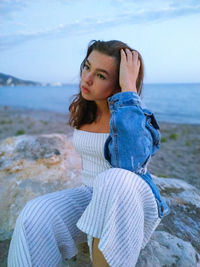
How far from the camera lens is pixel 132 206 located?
1461mm

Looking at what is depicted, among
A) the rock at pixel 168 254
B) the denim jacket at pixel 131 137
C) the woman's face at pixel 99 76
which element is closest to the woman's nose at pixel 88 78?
the woman's face at pixel 99 76

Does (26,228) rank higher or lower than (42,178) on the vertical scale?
higher

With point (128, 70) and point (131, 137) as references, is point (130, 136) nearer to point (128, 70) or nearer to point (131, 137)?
point (131, 137)

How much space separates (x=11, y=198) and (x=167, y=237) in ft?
6.20

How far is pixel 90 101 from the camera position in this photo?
2.56m

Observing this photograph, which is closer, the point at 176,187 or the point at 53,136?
the point at 176,187

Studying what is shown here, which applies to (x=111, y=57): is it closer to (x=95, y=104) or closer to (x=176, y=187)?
(x=95, y=104)

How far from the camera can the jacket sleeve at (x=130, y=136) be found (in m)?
1.64

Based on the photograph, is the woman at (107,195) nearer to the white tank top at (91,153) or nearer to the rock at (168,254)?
the white tank top at (91,153)

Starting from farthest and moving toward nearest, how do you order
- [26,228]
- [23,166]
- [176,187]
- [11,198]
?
1. [23,166]
2. [176,187]
3. [11,198]
4. [26,228]

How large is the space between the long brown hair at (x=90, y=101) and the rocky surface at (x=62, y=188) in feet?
3.70

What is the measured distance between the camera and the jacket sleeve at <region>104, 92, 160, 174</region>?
1.64m

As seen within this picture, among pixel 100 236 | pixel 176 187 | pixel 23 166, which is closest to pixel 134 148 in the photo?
pixel 100 236

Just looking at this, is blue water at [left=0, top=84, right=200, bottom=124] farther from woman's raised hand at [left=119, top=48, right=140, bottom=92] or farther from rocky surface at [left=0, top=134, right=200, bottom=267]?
rocky surface at [left=0, top=134, right=200, bottom=267]
